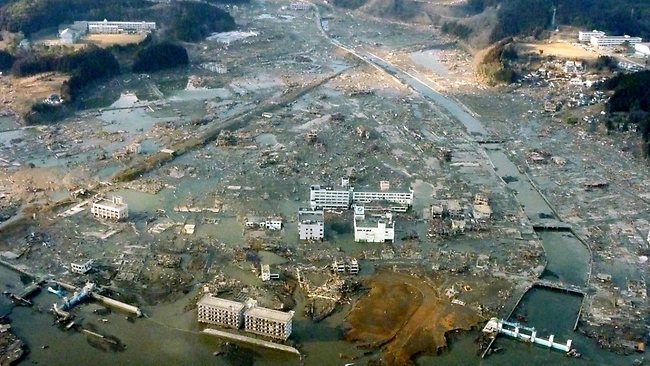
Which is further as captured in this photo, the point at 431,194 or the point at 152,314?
the point at 431,194

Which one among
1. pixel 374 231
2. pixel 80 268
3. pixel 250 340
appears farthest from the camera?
pixel 374 231

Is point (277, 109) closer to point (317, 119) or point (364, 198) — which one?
point (317, 119)

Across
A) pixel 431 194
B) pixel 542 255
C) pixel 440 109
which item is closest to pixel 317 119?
pixel 440 109

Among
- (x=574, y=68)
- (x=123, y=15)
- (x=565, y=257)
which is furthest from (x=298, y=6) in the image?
(x=565, y=257)

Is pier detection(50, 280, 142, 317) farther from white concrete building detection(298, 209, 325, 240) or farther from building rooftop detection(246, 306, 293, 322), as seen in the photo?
white concrete building detection(298, 209, 325, 240)

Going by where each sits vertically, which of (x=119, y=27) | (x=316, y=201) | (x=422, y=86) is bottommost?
(x=422, y=86)

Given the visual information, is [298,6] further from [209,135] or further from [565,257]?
[565,257]

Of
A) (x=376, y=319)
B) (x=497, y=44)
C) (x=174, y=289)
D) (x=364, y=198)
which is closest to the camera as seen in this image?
(x=376, y=319)
